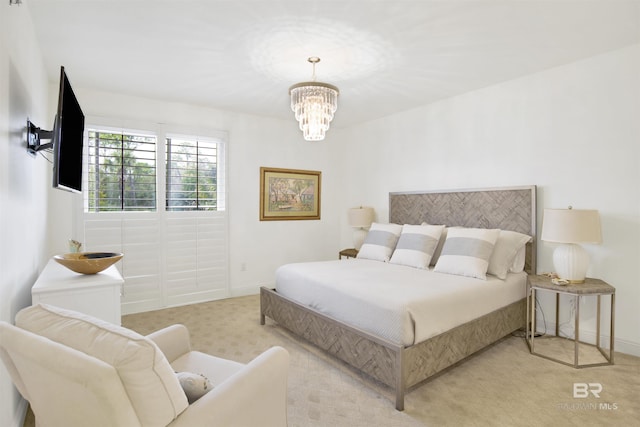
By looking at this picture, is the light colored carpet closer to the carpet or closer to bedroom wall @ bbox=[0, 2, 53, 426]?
the carpet

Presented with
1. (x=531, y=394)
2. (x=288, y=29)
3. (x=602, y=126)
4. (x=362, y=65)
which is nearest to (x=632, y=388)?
(x=531, y=394)

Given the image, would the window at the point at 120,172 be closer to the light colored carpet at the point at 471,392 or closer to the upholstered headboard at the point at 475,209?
the light colored carpet at the point at 471,392

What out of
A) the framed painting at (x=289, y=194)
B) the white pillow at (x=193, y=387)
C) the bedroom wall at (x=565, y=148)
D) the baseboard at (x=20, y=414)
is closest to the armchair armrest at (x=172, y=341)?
the white pillow at (x=193, y=387)

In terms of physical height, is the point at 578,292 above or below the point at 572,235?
below

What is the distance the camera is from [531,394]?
228cm

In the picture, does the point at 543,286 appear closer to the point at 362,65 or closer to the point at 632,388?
the point at 632,388

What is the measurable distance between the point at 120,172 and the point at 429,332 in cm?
367

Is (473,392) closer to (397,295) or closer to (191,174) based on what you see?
(397,295)

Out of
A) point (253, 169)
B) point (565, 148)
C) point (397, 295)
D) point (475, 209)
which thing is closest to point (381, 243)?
point (475, 209)

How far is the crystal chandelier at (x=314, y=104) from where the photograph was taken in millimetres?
2824

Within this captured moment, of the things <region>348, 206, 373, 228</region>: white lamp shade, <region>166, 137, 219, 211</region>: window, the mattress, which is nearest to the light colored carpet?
the mattress

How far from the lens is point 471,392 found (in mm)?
2303

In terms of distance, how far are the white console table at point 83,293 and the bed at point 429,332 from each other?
1476 millimetres

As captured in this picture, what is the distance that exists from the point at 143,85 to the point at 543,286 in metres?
4.28
